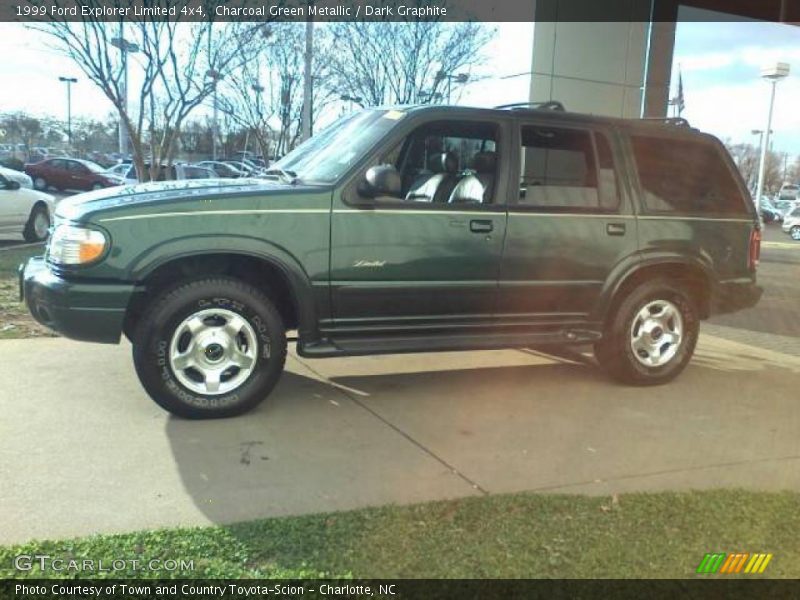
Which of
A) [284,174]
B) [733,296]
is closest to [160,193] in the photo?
[284,174]

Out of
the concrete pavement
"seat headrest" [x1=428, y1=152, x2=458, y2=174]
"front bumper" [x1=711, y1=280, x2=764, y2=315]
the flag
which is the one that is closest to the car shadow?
the concrete pavement

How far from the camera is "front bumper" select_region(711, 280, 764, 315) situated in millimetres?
6023

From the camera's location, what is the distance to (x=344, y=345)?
16.1 feet

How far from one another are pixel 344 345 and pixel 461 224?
115 cm

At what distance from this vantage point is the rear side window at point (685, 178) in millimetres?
5789

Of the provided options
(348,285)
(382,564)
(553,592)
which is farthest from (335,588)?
(348,285)

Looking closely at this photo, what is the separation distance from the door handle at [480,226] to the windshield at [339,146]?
0.87 m

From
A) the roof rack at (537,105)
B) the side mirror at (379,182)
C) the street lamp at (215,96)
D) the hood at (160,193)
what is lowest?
the hood at (160,193)

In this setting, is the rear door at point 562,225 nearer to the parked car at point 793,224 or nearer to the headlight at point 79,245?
the headlight at point 79,245

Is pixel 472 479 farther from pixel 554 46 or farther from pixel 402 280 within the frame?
pixel 554 46

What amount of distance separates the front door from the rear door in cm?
18

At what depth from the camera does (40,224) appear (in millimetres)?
13742

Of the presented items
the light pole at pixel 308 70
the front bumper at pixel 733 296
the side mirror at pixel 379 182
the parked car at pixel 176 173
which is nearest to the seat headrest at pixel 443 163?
the side mirror at pixel 379 182

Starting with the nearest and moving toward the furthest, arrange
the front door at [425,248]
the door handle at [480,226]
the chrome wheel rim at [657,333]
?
the front door at [425,248], the door handle at [480,226], the chrome wheel rim at [657,333]
